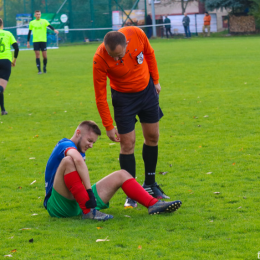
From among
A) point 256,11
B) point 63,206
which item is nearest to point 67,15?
point 256,11

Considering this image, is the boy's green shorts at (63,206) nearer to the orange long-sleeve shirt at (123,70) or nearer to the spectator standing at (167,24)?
the orange long-sleeve shirt at (123,70)

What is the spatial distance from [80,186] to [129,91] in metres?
1.18

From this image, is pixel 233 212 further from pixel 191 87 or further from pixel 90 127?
pixel 191 87

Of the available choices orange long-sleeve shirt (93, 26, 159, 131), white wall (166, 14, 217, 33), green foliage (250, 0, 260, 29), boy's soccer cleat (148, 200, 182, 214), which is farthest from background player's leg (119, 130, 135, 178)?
white wall (166, 14, 217, 33)

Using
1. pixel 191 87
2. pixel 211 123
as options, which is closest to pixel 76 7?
pixel 191 87

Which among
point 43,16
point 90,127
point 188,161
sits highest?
point 43,16

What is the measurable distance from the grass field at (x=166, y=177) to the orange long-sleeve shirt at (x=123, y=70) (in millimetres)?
1186

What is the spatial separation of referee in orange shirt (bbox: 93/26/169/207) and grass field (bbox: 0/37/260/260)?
2.24 ft

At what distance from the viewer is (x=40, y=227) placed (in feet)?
15.2

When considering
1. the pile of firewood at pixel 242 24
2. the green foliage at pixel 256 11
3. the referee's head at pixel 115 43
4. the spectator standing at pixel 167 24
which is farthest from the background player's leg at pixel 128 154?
the spectator standing at pixel 167 24

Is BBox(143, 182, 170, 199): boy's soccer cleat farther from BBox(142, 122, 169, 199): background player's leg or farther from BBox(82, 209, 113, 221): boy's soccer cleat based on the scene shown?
BBox(82, 209, 113, 221): boy's soccer cleat

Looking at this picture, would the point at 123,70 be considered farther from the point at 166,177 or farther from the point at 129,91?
the point at 166,177

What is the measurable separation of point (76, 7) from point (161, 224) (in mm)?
38722

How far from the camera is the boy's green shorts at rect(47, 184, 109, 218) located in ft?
15.5
